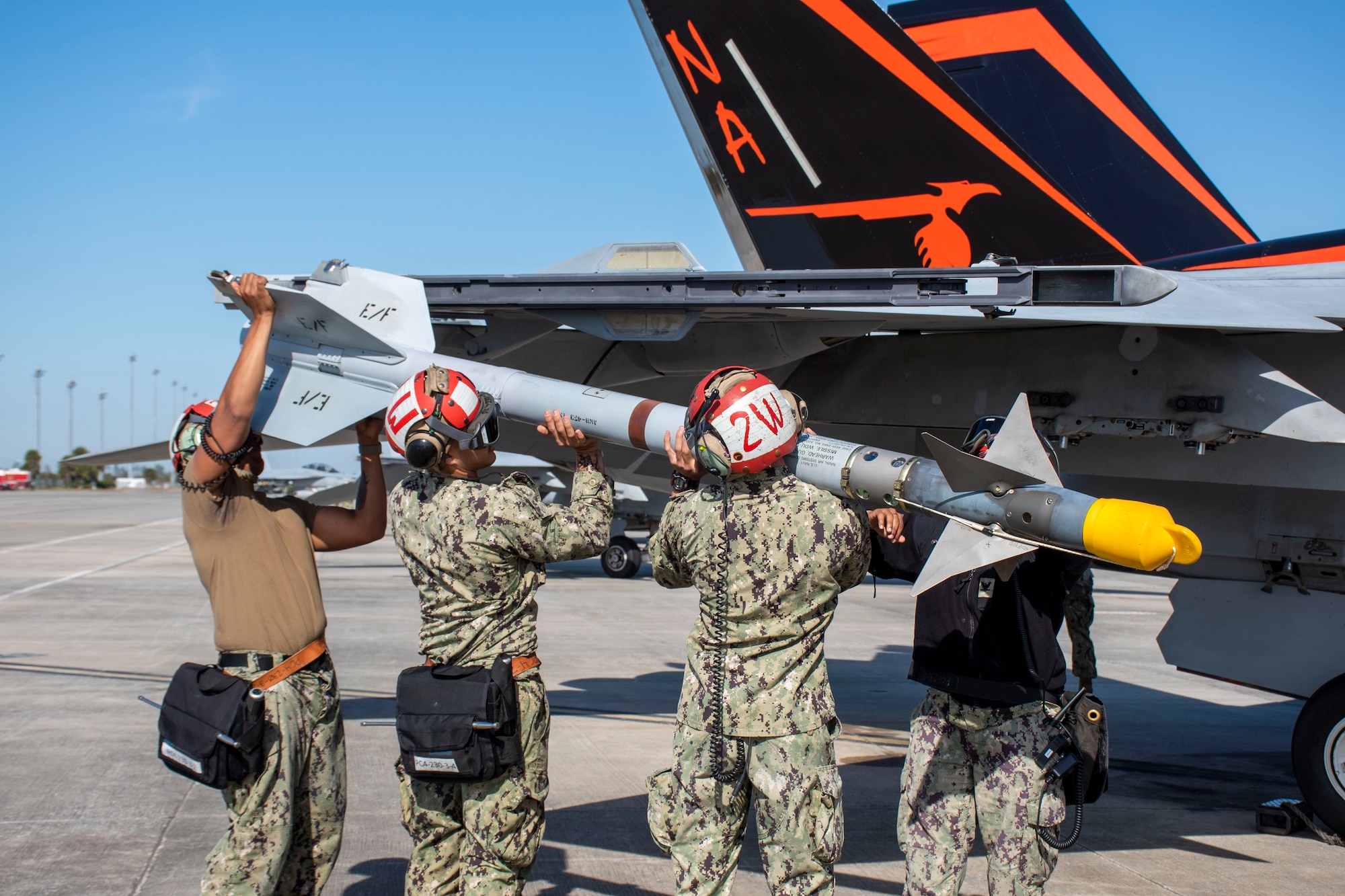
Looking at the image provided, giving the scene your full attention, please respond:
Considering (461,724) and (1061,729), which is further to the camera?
(1061,729)

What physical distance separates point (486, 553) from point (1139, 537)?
1.97 meters

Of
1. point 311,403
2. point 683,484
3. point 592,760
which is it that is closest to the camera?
point 683,484

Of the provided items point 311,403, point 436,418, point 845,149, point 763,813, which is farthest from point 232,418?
Answer: point 845,149

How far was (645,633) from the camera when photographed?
1180 centimetres

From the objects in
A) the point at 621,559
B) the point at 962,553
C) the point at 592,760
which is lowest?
the point at 621,559

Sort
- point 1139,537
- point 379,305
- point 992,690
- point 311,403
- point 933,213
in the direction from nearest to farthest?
point 1139,537 < point 992,690 < point 311,403 < point 379,305 < point 933,213

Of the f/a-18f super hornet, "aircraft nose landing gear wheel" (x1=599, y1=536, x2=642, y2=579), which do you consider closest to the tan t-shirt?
the f/a-18f super hornet

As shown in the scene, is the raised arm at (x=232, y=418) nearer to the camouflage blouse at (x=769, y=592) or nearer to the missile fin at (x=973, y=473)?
the camouflage blouse at (x=769, y=592)

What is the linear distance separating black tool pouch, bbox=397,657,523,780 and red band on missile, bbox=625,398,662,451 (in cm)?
101

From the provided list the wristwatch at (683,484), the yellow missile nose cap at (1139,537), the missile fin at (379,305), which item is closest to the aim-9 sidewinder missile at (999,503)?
the yellow missile nose cap at (1139,537)

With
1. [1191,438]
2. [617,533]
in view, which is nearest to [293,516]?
[1191,438]

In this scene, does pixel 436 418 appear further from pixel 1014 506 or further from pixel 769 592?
pixel 1014 506

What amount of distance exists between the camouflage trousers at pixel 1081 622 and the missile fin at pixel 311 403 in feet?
16.9

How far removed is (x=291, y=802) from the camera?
3.12 metres
